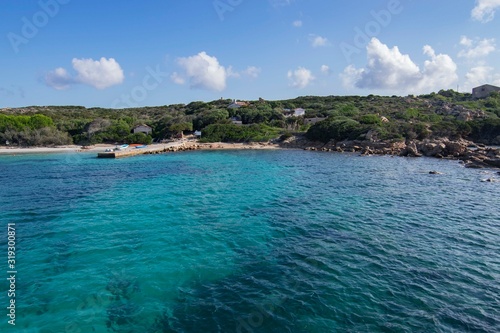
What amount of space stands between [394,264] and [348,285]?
2736mm

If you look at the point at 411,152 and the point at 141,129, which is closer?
the point at 411,152

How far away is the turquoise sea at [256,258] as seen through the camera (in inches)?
360

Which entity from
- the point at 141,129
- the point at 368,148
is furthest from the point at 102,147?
the point at 368,148

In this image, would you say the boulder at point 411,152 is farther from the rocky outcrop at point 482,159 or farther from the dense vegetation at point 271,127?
the dense vegetation at point 271,127

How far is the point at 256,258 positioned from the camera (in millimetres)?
12953

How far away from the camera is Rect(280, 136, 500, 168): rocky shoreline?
38812 mm

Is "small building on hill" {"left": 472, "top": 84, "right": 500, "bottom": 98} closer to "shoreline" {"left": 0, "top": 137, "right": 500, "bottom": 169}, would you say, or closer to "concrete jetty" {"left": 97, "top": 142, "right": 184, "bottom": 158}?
"shoreline" {"left": 0, "top": 137, "right": 500, "bottom": 169}

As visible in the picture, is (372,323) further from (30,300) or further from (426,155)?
(426,155)

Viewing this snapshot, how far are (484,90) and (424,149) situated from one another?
Answer: 8752 centimetres

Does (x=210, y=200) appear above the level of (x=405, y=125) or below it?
below

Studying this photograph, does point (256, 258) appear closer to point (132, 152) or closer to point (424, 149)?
point (424, 149)

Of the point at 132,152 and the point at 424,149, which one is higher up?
the point at 424,149

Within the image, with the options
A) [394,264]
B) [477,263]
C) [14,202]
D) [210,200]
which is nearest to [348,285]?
[394,264]

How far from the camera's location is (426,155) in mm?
46969
